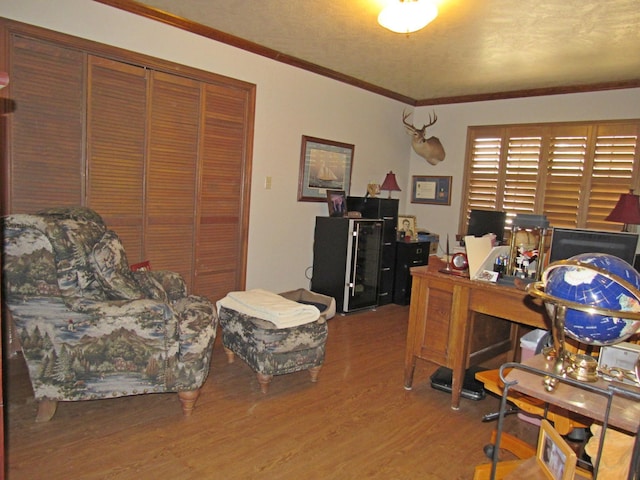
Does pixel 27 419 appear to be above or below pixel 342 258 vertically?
below

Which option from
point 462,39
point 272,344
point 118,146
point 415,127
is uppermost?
point 462,39

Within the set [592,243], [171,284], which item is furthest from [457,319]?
[171,284]

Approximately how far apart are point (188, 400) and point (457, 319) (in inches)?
63.9

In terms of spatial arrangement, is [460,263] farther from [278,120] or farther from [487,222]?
[278,120]

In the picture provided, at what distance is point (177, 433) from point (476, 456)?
60.6 inches

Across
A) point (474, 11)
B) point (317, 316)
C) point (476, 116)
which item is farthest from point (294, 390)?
point (476, 116)

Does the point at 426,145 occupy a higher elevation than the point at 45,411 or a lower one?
higher

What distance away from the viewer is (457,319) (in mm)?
2668

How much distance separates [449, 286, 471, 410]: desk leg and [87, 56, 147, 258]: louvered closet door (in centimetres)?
241

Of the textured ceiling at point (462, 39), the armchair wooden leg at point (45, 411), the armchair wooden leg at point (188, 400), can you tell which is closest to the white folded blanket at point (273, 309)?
the armchair wooden leg at point (188, 400)

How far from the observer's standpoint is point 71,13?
297 cm

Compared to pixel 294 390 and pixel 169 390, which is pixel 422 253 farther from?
pixel 169 390

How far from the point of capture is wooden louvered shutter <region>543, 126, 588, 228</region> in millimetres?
4801

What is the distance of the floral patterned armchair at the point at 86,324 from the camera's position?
2.15 meters
